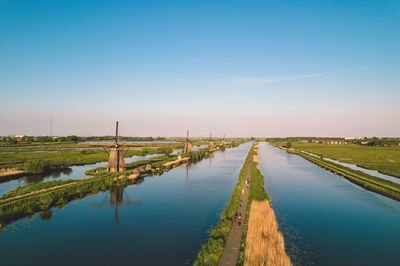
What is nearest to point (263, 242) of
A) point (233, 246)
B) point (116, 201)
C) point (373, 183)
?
point (233, 246)

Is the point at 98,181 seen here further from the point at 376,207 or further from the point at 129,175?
the point at 376,207

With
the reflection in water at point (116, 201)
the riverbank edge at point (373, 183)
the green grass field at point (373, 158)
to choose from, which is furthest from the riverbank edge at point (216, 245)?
the green grass field at point (373, 158)

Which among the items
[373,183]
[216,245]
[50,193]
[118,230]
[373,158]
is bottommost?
[118,230]

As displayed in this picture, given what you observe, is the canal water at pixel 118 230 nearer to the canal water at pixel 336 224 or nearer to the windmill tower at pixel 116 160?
the canal water at pixel 336 224

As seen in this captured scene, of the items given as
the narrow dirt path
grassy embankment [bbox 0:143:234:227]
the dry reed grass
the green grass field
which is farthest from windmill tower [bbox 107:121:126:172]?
the green grass field

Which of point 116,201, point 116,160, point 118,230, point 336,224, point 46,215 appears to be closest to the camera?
point 118,230

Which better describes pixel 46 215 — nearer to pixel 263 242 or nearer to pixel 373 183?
pixel 263 242

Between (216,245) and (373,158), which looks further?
(373,158)

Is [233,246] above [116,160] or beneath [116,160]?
beneath

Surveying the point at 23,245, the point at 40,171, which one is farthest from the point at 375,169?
the point at 40,171
